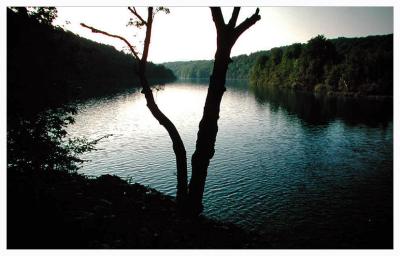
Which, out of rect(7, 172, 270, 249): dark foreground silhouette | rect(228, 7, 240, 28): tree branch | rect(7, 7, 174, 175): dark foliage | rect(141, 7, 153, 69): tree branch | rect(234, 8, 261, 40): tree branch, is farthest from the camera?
rect(7, 7, 174, 175): dark foliage

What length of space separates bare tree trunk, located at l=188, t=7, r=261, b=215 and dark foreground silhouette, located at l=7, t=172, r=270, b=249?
1.65m

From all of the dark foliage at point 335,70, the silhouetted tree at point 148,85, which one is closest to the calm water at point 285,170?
the silhouetted tree at point 148,85

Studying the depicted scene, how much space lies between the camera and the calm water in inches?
876

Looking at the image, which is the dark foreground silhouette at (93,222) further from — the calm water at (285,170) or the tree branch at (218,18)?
the tree branch at (218,18)

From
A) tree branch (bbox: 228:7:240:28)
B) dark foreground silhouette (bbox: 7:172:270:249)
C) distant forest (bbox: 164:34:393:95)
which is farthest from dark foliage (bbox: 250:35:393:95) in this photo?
tree branch (bbox: 228:7:240:28)

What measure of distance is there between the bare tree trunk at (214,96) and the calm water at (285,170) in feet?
7.42

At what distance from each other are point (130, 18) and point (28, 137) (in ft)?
24.1

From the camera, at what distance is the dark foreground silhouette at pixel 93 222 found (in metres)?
10.6

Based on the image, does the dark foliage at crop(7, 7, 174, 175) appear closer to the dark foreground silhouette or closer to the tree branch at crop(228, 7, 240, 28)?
the dark foreground silhouette

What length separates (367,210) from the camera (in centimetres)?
2466

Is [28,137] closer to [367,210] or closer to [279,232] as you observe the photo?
[279,232]

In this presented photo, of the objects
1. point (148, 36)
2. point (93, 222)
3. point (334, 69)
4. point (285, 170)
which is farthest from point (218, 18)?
point (334, 69)

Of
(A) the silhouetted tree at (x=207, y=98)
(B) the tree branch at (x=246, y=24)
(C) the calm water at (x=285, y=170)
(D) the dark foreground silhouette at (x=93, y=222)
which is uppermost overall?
(B) the tree branch at (x=246, y=24)

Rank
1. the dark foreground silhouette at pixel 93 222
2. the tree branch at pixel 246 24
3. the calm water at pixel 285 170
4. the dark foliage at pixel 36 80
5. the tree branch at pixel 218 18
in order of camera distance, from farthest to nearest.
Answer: the calm water at pixel 285 170 < the dark foliage at pixel 36 80 < the tree branch at pixel 218 18 < the tree branch at pixel 246 24 < the dark foreground silhouette at pixel 93 222
